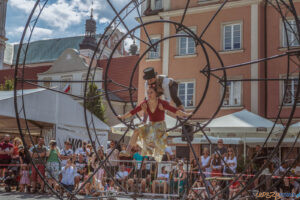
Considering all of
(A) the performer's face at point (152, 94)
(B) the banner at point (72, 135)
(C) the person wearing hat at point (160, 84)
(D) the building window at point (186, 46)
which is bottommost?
(B) the banner at point (72, 135)

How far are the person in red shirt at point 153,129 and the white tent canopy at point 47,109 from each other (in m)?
7.21

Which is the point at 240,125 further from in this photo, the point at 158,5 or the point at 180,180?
the point at 158,5

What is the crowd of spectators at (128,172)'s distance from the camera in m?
Answer: 8.95

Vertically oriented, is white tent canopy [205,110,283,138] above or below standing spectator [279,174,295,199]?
above

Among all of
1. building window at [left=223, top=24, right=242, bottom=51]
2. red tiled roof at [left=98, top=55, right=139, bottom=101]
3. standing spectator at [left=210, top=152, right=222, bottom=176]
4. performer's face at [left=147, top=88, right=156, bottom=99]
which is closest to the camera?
performer's face at [left=147, top=88, right=156, bottom=99]

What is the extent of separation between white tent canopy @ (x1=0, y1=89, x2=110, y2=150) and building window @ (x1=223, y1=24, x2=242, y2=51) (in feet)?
25.2

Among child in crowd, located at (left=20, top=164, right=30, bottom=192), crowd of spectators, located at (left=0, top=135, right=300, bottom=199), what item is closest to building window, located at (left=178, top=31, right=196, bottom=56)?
crowd of spectators, located at (left=0, top=135, right=300, bottom=199)

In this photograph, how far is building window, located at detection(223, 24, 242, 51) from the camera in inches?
792

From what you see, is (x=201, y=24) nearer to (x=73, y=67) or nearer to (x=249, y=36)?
(x=249, y=36)

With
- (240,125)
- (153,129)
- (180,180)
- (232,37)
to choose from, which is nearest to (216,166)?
(180,180)

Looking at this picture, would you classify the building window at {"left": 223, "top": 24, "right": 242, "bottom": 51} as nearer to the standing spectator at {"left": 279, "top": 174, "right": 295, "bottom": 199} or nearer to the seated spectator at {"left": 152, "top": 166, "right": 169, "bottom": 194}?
the standing spectator at {"left": 279, "top": 174, "right": 295, "bottom": 199}

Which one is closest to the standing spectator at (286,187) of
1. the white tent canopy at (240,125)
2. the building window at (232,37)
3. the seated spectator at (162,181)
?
the white tent canopy at (240,125)

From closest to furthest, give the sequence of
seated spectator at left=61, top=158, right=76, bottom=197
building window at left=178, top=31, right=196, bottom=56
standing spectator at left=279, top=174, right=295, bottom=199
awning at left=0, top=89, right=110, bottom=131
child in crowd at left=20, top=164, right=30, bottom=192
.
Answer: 1. standing spectator at left=279, top=174, right=295, bottom=199
2. seated spectator at left=61, top=158, right=76, bottom=197
3. child in crowd at left=20, top=164, right=30, bottom=192
4. awning at left=0, top=89, right=110, bottom=131
5. building window at left=178, top=31, right=196, bottom=56

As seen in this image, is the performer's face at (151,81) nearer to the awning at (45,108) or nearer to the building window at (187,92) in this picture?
the awning at (45,108)
